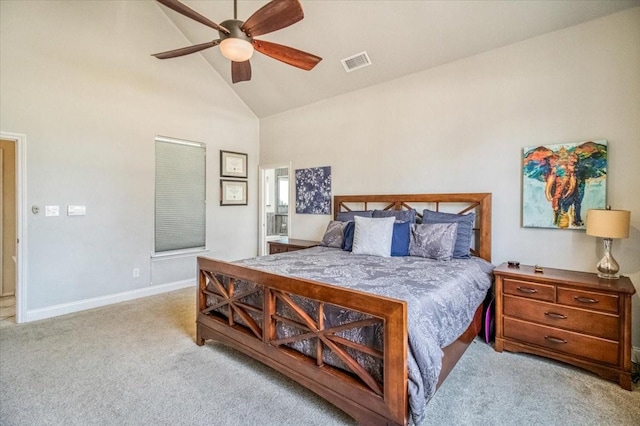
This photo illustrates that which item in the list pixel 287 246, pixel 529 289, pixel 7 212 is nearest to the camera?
pixel 529 289

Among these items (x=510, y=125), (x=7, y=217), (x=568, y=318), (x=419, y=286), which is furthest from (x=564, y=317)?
(x=7, y=217)

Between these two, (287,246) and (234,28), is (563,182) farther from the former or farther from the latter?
(287,246)

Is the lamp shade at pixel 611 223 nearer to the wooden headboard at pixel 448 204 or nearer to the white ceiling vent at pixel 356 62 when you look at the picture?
the wooden headboard at pixel 448 204

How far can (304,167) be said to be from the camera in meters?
5.25

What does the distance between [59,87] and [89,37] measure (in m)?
0.78

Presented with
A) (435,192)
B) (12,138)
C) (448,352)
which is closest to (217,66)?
(12,138)

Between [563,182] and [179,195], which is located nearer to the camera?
[563,182]

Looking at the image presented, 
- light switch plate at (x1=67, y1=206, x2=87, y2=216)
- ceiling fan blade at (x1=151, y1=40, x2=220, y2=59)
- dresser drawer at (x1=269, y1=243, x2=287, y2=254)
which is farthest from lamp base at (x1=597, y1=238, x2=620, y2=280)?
light switch plate at (x1=67, y1=206, x2=87, y2=216)

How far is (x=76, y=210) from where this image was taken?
12.5ft

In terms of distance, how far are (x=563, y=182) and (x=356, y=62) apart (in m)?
2.74

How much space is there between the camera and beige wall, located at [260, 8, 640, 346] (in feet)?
8.74

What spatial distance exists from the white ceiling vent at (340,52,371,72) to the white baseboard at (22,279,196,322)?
13.3ft

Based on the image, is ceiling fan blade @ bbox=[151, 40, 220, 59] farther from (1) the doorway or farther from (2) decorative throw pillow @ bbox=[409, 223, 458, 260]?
(1) the doorway

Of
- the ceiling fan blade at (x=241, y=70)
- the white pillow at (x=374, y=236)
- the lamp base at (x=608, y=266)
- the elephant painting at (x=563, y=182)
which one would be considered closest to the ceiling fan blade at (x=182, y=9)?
the ceiling fan blade at (x=241, y=70)
